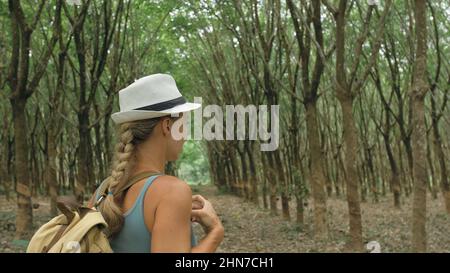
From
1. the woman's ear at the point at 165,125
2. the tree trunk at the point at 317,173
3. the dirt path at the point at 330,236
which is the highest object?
the woman's ear at the point at 165,125

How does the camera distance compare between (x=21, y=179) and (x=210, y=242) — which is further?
(x=21, y=179)

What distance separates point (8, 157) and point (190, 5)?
11.7m

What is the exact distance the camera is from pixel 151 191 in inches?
67.9

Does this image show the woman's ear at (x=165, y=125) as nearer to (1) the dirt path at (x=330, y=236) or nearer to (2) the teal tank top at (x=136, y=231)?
(2) the teal tank top at (x=136, y=231)

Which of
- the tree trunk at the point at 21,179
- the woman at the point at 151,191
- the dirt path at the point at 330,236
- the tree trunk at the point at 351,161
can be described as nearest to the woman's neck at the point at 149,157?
the woman at the point at 151,191

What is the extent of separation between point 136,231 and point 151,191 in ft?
0.50

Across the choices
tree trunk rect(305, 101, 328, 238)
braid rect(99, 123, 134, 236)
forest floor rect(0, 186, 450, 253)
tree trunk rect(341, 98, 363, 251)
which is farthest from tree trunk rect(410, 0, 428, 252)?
braid rect(99, 123, 134, 236)

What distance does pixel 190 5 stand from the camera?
1554 centimetres

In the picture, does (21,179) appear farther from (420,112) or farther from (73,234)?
(73,234)

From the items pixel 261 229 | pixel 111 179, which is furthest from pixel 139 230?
pixel 261 229

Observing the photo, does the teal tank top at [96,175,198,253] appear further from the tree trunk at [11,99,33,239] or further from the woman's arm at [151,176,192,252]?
the tree trunk at [11,99,33,239]

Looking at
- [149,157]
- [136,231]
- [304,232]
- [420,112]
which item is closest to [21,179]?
[304,232]

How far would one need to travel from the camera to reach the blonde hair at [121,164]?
178 cm
